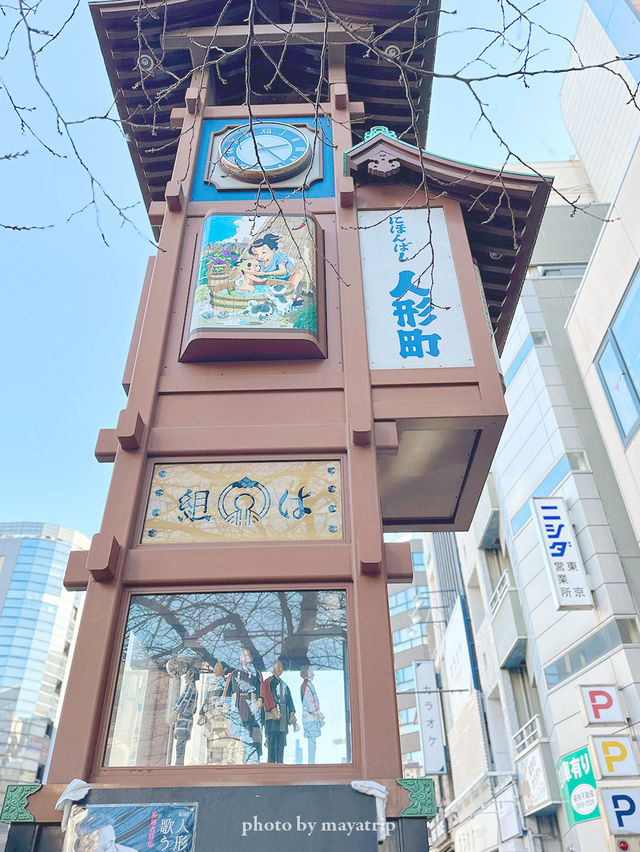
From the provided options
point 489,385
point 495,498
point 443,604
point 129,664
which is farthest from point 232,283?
point 443,604

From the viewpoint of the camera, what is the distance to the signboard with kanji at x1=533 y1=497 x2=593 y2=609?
15438 millimetres

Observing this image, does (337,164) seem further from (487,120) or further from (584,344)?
(584,344)

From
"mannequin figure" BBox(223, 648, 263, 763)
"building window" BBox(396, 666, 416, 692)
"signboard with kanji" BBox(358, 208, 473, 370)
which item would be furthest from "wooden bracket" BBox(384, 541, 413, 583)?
"building window" BBox(396, 666, 416, 692)

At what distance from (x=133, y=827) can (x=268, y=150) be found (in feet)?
27.1

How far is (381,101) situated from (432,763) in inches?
865

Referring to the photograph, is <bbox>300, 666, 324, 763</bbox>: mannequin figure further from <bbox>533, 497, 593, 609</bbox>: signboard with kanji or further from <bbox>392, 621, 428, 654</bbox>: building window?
<bbox>392, 621, 428, 654</bbox>: building window

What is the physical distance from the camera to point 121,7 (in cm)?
1029

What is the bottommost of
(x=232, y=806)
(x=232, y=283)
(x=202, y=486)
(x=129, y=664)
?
(x=232, y=806)

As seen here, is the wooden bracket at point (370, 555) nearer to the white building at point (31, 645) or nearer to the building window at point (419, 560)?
Answer: the building window at point (419, 560)

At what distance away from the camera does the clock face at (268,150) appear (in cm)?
919

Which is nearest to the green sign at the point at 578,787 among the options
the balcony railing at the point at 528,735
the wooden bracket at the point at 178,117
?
the balcony railing at the point at 528,735

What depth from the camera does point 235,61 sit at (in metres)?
11.4

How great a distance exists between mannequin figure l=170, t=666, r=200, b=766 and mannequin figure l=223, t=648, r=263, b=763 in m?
0.26
